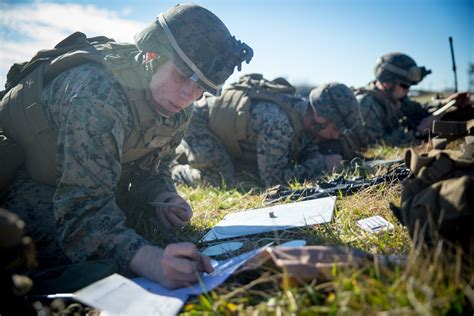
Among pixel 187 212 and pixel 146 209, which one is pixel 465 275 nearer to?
pixel 187 212

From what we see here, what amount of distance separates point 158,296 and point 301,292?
622 mm

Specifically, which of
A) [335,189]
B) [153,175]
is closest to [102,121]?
[153,175]

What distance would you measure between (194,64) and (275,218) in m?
1.24

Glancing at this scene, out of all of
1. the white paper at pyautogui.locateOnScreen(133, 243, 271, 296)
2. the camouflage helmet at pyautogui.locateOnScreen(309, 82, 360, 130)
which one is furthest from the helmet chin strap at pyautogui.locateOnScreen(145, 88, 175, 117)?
the camouflage helmet at pyautogui.locateOnScreen(309, 82, 360, 130)

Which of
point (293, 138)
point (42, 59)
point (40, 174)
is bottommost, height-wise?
point (293, 138)

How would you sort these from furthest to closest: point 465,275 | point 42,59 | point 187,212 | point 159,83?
point 187,212, point 42,59, point 159,83, point 465,275

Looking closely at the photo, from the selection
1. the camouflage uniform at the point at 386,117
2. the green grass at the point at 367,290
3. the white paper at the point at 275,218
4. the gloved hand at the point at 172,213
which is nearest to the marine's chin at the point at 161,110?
the gloved hand at the point at 172,213

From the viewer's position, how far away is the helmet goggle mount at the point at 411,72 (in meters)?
7.59

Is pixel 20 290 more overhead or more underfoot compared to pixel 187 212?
more overhead

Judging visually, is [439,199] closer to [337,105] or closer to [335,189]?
[335,189]

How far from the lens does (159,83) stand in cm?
253

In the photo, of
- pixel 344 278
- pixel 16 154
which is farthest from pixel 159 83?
pixel 344 278

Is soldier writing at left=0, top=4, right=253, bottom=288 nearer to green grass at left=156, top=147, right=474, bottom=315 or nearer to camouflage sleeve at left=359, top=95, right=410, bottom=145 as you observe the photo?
green grass at left=156, top=147, right=474, bottom=315

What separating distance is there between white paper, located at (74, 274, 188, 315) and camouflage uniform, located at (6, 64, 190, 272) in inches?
10.6
